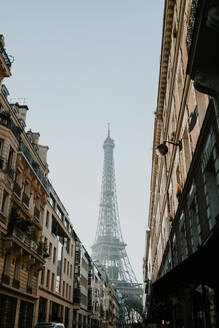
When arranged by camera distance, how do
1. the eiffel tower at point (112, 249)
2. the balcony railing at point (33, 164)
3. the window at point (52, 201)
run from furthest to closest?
the eiffel tower at point (112, 249), the window at point (52, 201), the balcony railing at point (33, 164)

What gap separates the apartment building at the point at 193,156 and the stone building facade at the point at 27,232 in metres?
12.3

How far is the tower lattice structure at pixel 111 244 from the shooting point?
163988 millimetres

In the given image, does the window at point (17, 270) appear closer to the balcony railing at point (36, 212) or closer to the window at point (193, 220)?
the balcony railing at point (36, 212)

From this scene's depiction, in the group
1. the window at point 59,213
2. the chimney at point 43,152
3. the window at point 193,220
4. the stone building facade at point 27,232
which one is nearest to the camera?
the window at point 193,220

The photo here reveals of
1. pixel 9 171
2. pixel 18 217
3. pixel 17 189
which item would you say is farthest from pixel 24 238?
pixel 9 171

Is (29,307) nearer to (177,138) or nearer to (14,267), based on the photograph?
(14,267)

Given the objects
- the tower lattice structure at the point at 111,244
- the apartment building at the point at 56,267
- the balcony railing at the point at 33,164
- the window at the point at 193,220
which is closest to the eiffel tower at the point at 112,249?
the tower lattice structure at the point at 111,244

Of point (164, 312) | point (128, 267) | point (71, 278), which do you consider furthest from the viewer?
point (128, 267)

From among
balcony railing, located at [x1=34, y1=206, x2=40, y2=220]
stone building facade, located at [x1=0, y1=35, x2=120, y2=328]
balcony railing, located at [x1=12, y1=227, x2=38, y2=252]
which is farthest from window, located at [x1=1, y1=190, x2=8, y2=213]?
balcony railing, located at [x1=34, y1=206, x2=40, y2=220]

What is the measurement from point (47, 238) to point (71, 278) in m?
16.9

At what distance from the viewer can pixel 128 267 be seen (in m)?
172

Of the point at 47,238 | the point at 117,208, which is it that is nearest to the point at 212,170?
the point at 47,238

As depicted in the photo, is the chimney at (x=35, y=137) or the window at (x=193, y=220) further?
the chimney at (x=35, y=137)

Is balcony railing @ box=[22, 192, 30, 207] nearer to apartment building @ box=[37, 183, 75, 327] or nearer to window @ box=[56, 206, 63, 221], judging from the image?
apartment building @ box=[37, 183, 75, 327]
